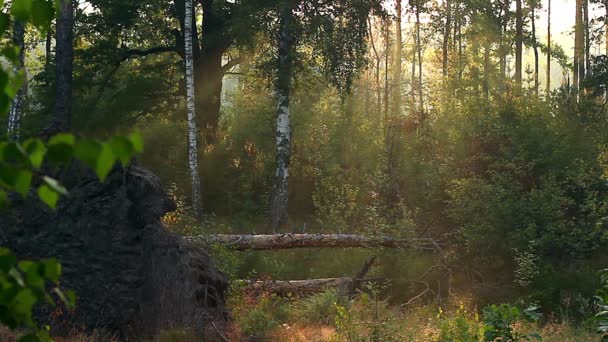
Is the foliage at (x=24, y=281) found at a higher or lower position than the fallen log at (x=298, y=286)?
higher

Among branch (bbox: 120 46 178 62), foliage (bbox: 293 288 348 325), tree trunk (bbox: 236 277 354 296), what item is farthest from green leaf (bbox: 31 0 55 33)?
branch (bbox: 120 46 178 62)

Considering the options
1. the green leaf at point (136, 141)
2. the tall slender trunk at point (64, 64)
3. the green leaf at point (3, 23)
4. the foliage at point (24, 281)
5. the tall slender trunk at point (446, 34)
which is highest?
the tall slender trunk at point (446, 34)

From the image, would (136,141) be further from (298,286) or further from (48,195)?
(298,286)

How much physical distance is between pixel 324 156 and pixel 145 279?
14.7 meters

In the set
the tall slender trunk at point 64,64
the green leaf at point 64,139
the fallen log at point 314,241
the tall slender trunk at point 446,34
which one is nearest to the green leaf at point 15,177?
the green leaf at point 64,139

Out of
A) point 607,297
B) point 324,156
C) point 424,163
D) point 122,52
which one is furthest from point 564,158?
point 122,52

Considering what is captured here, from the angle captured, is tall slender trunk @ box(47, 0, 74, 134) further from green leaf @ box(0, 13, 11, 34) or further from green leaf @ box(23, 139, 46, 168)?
green leaf @ box(23, 139, 46, 168)

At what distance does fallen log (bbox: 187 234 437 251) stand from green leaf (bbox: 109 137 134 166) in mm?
13506

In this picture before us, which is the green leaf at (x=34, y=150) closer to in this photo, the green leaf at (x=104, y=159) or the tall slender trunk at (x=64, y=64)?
the green leaf at (x=104, y=159)

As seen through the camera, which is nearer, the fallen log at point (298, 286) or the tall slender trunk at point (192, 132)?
the fallen log at point (298, 286)

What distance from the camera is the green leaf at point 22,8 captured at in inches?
84.6

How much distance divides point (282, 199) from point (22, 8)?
19853 mm

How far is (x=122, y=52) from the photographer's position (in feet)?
78.5

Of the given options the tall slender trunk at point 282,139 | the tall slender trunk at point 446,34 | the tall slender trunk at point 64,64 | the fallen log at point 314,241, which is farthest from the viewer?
the tall slender trunk at point 446,34
